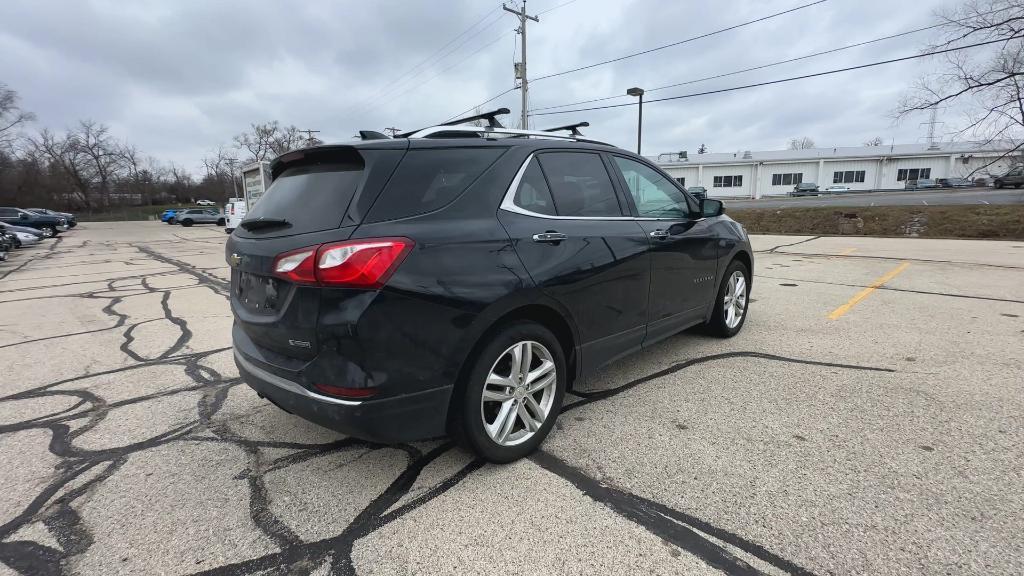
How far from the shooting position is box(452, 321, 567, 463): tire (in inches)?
93.4

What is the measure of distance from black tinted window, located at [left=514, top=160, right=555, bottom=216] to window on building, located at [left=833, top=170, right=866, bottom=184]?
208 feet

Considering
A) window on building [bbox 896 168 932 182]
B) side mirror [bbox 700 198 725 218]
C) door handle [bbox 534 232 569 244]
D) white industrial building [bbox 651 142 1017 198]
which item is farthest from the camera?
window on building [bbox 896 168 932 182]

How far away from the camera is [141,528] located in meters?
2.16

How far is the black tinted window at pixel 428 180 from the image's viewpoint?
2232 millimetres

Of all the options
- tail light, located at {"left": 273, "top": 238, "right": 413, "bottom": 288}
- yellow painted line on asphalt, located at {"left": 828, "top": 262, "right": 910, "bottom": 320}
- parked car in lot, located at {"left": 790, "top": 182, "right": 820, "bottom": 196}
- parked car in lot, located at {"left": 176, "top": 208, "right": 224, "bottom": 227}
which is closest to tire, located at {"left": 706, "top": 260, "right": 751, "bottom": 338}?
yellow painted line on asphalt, located at {"left": 828, "top": 262, "right": 910, "bottom": 320}

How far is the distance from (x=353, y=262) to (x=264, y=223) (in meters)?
0.85

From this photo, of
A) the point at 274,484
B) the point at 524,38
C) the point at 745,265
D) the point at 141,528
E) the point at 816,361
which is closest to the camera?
the point at 141,528

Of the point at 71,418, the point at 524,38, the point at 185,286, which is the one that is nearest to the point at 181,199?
the point at 524,38

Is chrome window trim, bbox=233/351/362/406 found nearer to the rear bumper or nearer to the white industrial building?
the rear bumper

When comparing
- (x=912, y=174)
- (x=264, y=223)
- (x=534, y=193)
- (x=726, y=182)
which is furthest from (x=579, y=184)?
(x=912, y=174)

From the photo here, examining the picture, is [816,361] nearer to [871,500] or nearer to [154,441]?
[871,500]

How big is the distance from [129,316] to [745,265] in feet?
25.5

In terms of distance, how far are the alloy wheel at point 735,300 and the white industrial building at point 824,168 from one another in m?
52.2

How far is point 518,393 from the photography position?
2584 millimetres
